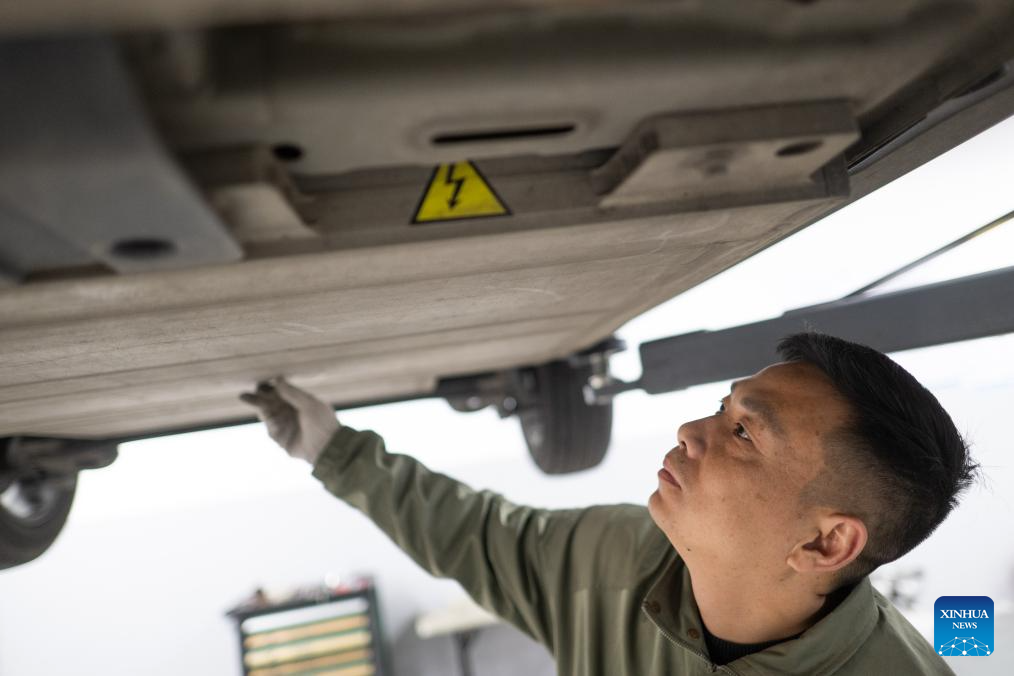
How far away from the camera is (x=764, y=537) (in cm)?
112

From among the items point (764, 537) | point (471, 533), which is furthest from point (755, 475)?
point (471, 533)

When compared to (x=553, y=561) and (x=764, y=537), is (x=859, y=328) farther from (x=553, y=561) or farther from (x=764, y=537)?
(x=553, y=561)

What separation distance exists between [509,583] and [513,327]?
1.76ft

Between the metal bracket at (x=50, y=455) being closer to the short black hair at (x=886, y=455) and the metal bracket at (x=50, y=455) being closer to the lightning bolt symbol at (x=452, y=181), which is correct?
the lightning bolt symbol at (x=452, y=181)

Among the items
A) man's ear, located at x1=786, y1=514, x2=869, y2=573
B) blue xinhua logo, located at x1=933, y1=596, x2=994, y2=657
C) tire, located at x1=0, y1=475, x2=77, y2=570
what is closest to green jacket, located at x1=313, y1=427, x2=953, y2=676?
man's ear, located at x1=786, y1=514, x2=869, y2=573

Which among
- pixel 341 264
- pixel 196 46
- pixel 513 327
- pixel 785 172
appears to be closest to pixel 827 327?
pixel 513 327

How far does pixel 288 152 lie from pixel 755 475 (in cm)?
90

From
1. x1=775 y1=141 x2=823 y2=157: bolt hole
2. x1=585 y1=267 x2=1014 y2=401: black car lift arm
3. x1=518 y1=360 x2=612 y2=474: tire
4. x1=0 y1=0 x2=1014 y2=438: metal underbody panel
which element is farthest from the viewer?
x1=518 y1=360 x2=612 y2=474: tire

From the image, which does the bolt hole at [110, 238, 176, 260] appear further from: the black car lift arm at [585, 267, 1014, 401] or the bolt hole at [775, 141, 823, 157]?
the black car lift arm at [585, 267, 1014, 401]

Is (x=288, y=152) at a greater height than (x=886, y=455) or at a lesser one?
greater

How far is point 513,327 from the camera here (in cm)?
121

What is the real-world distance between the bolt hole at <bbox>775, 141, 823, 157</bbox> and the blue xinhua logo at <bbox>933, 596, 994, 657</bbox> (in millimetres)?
1355

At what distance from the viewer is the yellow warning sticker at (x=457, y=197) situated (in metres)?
0.56

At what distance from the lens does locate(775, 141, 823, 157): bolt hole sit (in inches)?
21.1
